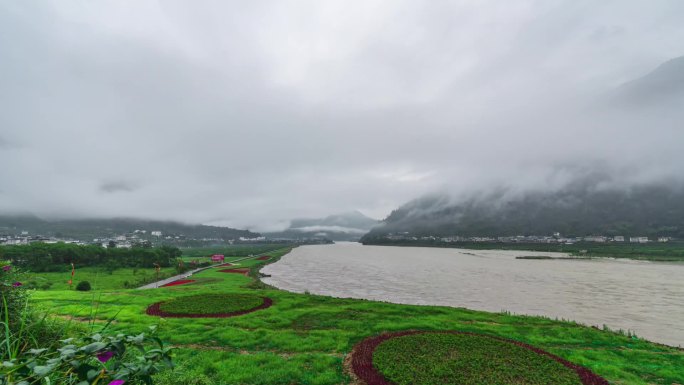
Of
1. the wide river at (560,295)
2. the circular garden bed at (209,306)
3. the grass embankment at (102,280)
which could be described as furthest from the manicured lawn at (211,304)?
the grass embankment at (102,280)

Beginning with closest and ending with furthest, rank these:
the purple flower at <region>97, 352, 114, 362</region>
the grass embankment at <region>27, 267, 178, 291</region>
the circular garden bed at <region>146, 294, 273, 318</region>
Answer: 1. the purple flower at <region>97, 352, 114, 362</region>
2. the circular garden bed at <region>146, 294, 273, 318</region>
3. the grass embankment at <region>27, 267, 178, 291</region>

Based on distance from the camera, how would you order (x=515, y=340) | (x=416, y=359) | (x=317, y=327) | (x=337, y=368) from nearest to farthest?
(x=337, y=368), (x=416, y=359), (x=515, y=340), (x=317, y=327)

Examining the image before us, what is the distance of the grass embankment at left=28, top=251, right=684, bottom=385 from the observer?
1412cm

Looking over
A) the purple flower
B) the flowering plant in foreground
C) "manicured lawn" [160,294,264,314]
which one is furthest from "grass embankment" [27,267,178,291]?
the purple flower

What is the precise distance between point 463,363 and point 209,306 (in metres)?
23.3

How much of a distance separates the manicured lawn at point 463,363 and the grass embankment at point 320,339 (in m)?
2.29

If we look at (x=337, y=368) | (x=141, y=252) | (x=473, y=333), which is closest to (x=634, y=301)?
(x=473, y=333)

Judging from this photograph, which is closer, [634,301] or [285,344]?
[285,344]

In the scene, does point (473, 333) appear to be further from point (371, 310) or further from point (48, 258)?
point (48, 258)

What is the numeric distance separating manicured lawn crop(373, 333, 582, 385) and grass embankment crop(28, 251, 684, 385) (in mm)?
2294

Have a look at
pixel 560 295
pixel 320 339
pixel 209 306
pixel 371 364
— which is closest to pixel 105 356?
pixel 371 364

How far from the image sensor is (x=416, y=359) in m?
16.1

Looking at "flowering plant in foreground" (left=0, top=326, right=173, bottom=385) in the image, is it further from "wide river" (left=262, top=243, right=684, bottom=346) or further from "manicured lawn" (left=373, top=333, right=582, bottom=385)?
"wide river" (left=262, top=243, right=684, bottom=346)

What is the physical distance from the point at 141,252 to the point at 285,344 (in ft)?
309
